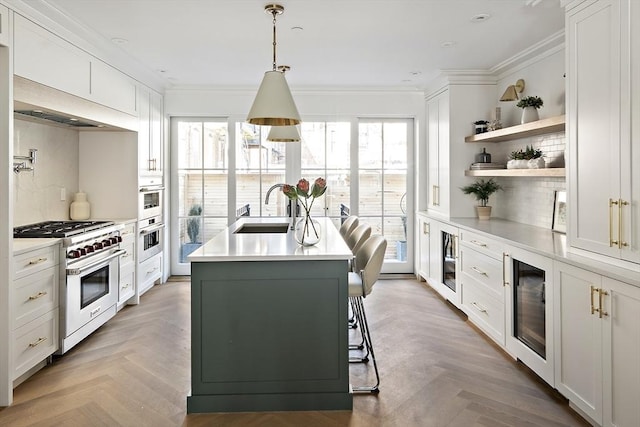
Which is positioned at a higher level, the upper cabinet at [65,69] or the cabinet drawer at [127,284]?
the upper cabinet at [65,69]

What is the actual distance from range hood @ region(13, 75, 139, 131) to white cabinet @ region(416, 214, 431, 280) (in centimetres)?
354

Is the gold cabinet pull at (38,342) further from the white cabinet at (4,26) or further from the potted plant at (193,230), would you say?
the potted plant at (193,230)

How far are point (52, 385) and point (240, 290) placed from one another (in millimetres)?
1505

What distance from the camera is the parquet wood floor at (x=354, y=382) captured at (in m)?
2.46

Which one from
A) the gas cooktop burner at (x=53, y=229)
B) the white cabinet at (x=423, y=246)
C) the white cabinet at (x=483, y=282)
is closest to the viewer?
the gas cooktop burner at (x=53, y=229)

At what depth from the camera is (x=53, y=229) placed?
11.4ft

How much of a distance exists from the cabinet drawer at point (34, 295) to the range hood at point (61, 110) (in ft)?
3.80

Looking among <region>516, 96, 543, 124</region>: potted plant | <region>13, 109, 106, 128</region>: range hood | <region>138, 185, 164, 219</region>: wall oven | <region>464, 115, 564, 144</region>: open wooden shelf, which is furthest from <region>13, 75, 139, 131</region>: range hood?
<region>516, 96, 543, 124</region>: potted plant

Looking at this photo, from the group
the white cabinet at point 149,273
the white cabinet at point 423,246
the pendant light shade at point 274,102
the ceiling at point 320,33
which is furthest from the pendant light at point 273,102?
→ the white cabinet at point 423,246

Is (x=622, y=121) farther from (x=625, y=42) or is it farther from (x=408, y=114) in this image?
(x=408, y=114)

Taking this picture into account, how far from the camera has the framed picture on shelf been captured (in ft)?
12.1

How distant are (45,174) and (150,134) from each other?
1397 mm

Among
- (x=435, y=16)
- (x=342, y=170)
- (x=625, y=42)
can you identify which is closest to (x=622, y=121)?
(x=625, y=42)

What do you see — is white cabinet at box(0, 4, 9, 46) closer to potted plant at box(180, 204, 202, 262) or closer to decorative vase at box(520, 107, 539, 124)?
potted plant at box(180, 204, 202, 262)
